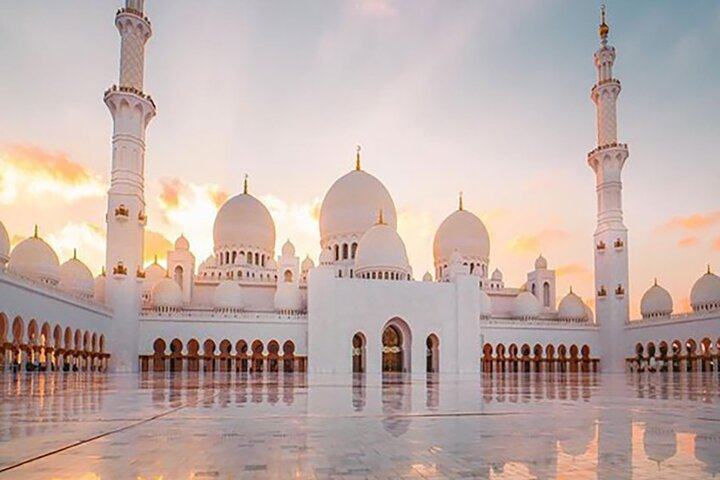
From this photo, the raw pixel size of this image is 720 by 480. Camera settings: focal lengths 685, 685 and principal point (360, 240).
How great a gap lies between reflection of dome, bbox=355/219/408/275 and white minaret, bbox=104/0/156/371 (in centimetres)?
1056

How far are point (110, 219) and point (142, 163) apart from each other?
283 centimetres

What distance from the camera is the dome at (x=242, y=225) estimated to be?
126 ft

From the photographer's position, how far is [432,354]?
33.1 m

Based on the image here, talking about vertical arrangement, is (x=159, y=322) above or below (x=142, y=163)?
below

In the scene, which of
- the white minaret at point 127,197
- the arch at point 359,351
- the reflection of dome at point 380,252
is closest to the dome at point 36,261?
the white minaret at point 127,197

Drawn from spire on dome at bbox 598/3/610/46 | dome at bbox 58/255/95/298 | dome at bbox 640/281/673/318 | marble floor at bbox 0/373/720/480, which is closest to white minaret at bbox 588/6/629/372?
spire on dome at bbox 598/3/610/46

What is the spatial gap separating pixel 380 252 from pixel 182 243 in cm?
1097

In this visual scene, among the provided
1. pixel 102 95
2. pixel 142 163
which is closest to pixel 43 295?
pixel 142 163

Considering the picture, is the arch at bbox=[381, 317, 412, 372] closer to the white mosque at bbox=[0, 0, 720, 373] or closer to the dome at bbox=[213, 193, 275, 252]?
the white mosque at bbox=[0, 0, 720, 373]

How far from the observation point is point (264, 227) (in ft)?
129

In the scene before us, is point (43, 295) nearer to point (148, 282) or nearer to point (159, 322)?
point (159, 322)

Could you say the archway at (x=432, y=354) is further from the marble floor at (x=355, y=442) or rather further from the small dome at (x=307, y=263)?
the marble floor at (x=355, y=442)

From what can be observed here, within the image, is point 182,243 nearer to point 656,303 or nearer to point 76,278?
point 76,278

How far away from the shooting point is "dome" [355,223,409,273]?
109 feet
